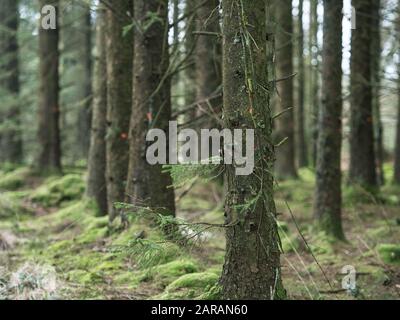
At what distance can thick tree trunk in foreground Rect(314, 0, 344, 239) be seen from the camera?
348 inches

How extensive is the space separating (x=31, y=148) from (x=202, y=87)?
48.8 feet

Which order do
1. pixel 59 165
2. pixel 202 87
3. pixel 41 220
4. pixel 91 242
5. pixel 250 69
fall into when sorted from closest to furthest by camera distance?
1. pixel 250 69
2. pixel 91 242
3. pixel 41 220
4. pixel 202 87
5. pixel 59 165

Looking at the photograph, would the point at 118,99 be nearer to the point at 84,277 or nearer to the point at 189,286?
the point at 84,277

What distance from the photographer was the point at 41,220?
11703 mm

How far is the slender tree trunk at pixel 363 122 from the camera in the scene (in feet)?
42.1

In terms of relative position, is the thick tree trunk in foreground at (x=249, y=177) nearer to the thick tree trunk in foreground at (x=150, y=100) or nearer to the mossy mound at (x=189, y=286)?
the mossy mound at (x=189, y=286)

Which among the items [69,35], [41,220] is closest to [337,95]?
[41,220]

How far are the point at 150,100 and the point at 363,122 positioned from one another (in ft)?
23.4

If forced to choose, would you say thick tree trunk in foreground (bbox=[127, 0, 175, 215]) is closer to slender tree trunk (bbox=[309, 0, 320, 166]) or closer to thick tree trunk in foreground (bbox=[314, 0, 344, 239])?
slender tree trunk (bbox=[309, 0, 320, 166])

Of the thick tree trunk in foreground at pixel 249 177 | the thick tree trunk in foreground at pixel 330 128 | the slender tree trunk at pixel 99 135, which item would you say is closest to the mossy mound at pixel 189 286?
the thick tree trunk in foreground at pixel 249 177

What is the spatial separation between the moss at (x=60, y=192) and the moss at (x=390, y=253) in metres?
7.83

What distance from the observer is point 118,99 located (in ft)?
30.4

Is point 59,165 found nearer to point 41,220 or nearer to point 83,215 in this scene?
point 41,220

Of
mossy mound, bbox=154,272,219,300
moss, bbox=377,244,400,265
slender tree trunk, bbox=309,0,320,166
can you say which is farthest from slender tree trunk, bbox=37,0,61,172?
mossy mound, bbox=154,272,219,300
